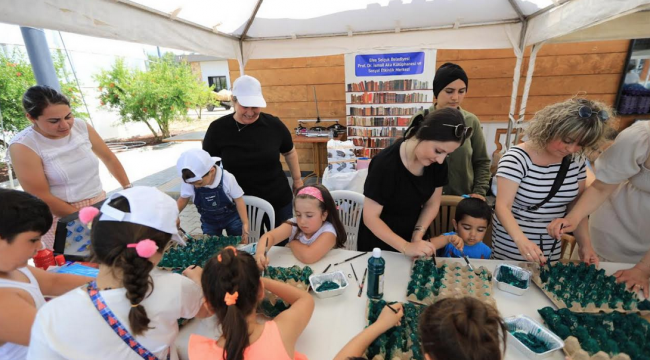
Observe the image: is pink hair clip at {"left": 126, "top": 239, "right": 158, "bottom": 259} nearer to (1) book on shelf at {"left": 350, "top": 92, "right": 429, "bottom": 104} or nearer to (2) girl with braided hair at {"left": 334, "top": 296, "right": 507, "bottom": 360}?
(2) girl with braided hair at {"left": 334, "top": 296, "right": 507, "bottom": 360}

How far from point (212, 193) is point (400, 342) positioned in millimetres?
1533

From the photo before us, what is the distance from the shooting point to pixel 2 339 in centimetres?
95

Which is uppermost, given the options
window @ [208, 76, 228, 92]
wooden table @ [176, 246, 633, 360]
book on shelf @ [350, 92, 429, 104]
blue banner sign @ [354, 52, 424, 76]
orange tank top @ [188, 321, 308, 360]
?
window @ [208, 76, 228, 92]

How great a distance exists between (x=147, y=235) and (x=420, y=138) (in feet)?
3.99

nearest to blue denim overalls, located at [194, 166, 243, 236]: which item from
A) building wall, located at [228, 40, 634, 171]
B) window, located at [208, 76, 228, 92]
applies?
building wall, located at [228, 40, 634, 171]

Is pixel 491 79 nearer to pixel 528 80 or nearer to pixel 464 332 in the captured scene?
pixel 528 80

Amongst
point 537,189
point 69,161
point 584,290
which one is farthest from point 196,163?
point 584,290

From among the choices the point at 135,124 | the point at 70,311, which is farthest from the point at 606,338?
the point at 135,124

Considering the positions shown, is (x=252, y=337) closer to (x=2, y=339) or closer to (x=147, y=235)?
(x=147, y=235)

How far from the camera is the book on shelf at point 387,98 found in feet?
14.5

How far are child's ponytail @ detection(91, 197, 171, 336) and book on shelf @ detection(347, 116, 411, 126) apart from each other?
4143 millimetres

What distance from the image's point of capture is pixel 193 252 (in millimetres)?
1644

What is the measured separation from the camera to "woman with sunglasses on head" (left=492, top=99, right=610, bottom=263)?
1296 millimetres

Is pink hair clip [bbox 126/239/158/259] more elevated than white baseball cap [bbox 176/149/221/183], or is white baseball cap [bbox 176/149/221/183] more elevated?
white baseball cap [bbox 176/149/221/183]
